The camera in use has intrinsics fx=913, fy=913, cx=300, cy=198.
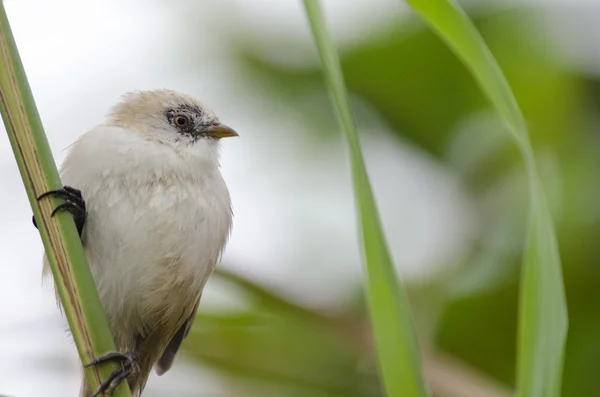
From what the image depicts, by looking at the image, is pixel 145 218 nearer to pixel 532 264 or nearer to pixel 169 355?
pixel 169 355

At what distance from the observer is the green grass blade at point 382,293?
4.39 feet

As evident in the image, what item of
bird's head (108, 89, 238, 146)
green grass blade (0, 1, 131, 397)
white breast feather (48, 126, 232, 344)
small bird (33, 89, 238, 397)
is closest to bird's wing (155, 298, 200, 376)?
small bird (33, 89, 238, 397)

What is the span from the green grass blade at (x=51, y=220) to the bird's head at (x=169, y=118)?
1313 mm

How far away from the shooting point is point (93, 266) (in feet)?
8.75

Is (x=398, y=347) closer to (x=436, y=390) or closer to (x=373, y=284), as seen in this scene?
(x=373, y=284)

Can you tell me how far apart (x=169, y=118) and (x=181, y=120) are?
0.04 meters

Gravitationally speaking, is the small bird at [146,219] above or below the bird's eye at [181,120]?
below

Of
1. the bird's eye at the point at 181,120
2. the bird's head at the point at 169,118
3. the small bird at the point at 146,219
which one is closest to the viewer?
the small bird at the point at 146,219

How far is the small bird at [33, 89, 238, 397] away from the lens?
2.62m

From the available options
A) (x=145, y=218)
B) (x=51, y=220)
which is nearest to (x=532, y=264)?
(x=51, y=220)

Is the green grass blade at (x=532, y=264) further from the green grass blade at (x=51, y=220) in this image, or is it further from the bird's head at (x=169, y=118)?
the bird's head at (x=169, y=118)

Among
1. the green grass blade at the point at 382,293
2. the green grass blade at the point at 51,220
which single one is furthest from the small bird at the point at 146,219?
the green grass blade at the point at 382,293

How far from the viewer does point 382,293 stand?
54.4 inches

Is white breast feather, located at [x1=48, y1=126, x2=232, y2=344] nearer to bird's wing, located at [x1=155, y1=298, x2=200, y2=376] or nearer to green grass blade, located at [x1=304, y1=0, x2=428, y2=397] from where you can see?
bird's wing, located at [x1=155, y1=298, x2=200, y2=376]
